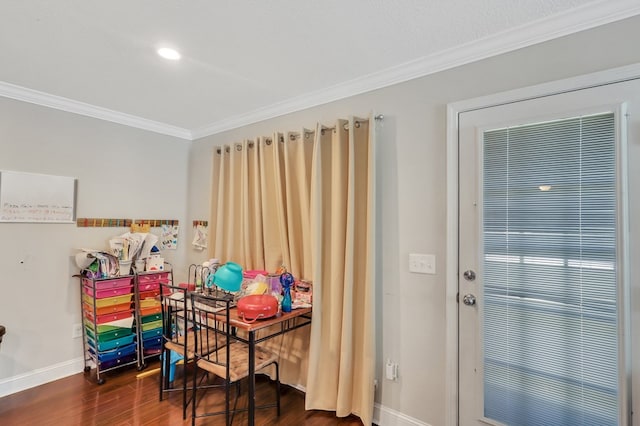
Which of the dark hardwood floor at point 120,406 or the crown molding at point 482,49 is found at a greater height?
the crown molding at point 482,49

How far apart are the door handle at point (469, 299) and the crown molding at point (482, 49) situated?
1.38 m

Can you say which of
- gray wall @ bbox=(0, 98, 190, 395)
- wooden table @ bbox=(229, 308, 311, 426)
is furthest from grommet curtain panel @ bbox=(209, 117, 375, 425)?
gray wall @ bbox=(0, 98, 190, 395)

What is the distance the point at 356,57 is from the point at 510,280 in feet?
5.24

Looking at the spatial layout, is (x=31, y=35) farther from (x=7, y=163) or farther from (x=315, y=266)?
(x=315, y=266)

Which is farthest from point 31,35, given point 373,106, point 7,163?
point 373,106

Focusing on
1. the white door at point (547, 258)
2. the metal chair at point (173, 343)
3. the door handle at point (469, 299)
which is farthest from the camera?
the metal chair at point (173, 343)

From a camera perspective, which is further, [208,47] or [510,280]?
[208,47]

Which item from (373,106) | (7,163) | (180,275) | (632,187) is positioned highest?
(373,106)

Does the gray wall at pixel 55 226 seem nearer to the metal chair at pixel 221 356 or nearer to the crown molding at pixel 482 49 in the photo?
the metal chair at pixel 221 356

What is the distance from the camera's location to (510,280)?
1776 millimetres

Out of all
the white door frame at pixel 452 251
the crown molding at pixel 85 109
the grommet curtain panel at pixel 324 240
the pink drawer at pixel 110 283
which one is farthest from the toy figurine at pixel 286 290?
the crown molding at pixel 85 109

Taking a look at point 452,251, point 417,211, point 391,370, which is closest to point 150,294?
point 391,370

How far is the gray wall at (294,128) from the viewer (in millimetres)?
1884

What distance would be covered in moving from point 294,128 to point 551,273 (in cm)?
209
